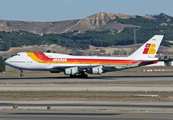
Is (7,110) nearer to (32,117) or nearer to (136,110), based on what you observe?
(32,117)

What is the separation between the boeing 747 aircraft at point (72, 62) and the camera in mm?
56531

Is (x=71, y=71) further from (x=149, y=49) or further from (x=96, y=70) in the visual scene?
(x=149, y=49)

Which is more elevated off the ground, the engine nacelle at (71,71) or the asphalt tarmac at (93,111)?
the engine nacelle at (71,71)

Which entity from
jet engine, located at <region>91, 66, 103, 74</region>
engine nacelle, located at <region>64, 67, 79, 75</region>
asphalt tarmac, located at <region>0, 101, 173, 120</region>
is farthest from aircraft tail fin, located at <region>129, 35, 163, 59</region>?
asphalt tarmac, located at <region>0, 101, 173, 120</region>

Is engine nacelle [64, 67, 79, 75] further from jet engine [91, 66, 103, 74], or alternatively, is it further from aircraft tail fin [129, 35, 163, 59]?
aircraft tail fin [129, 35, 163, 59]

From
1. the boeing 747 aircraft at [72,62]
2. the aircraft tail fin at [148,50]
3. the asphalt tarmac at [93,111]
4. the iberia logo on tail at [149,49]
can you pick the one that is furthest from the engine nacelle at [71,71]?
the asphalt tarmac at [93,111]

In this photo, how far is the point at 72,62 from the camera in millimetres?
58562

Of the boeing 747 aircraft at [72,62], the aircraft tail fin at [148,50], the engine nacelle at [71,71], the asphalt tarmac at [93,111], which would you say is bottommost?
the asphalt tarmac at [93,111]

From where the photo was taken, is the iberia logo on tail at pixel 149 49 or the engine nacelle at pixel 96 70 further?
the iberia logo on tail at pixel 149 49

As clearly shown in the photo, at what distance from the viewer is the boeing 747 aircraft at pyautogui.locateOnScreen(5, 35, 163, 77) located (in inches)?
2226

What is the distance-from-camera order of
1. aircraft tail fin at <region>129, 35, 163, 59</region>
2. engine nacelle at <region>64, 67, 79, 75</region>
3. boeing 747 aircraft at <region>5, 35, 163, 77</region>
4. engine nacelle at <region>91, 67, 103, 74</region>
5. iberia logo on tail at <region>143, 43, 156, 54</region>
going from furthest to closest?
iberia logo on tail at <region>143, 43, 156, 54</region> → aircraft tail fin at <region>129, 35, 163, 59</region> → boeing 747 aircraft at <region>5, 35, 163, 77</region> → engine nacelle at <region>91, 67, 103, 74</region> → engine nacelle at <region>64, 67, 79, 75</region>

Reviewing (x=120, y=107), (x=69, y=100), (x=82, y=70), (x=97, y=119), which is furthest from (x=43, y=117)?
(x=82, y=70)

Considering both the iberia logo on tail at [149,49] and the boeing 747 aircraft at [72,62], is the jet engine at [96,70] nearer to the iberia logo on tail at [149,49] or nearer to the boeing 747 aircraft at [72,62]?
the boeing 747 aircraft at [72,62]

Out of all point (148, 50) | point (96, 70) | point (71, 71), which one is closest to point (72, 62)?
point (71, 71)
